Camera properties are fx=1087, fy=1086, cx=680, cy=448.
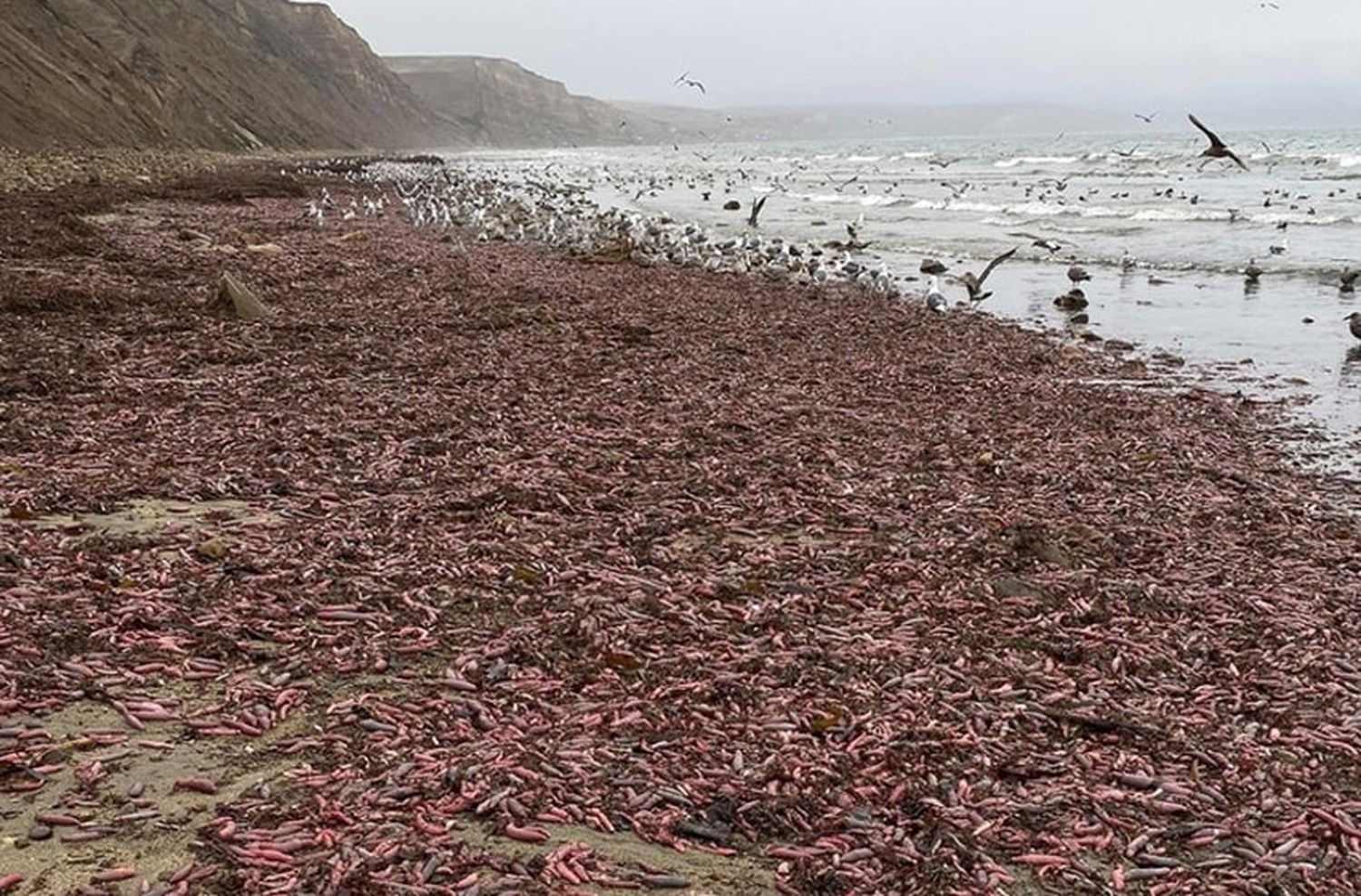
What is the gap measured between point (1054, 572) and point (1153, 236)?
32650mm

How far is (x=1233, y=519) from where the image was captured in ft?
29.3

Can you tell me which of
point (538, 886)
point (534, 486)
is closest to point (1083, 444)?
point (534, 486)

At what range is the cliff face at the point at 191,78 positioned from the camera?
169ft

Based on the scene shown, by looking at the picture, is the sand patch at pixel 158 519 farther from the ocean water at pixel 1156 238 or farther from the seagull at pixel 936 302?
the seagull at pixel 936 302

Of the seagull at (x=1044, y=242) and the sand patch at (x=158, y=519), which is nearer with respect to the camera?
the sand patch at (x=158, y=519)

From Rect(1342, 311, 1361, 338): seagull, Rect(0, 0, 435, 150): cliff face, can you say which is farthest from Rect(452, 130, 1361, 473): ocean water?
Rect(0, 0, 435, 150): cliff face

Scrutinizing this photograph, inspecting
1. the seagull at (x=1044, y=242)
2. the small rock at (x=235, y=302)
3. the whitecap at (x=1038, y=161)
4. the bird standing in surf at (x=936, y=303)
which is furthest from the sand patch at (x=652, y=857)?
the whitecap at (x=1038, y=161)

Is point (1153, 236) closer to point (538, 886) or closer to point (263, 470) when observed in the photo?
point (263, 470)

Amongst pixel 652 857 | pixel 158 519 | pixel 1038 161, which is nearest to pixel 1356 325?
pixel 652 857

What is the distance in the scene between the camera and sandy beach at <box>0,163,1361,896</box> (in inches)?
166

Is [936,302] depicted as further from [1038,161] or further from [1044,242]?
[1038,161]

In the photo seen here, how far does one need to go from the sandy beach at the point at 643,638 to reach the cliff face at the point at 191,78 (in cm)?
4330

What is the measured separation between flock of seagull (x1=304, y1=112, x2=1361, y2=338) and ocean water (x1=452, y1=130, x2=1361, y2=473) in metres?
0.56

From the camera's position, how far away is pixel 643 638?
606cm
